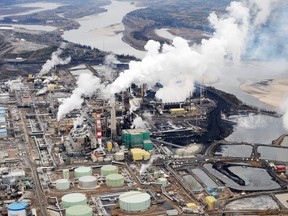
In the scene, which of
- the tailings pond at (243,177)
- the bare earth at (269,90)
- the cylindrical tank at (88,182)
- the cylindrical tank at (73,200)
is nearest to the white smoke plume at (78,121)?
the cylindrical tank at (88,182)

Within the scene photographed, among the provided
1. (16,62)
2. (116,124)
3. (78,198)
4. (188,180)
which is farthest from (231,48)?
(16,62)

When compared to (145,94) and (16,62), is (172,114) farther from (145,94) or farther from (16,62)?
(16,62)

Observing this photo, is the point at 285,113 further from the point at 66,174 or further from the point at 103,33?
the point at 103,33

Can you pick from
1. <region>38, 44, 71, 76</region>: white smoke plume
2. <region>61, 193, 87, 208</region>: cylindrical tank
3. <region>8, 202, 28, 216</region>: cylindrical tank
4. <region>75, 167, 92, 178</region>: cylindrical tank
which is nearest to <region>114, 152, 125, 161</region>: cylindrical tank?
<region>75, 167, 92, 178</region>: cylindrical tank

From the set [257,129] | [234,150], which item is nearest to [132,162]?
[234,150]

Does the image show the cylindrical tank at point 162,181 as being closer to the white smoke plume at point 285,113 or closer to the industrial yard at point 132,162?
the industrial yard at point 132,162

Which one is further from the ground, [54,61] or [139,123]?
[54,61]
